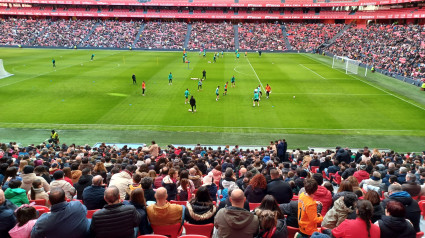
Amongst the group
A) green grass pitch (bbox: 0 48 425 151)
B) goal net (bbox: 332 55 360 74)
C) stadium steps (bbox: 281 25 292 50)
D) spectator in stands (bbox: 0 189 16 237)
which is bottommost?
green grass pitch (bbox: 0 48 425 151)

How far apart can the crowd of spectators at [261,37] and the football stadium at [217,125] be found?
0.56m

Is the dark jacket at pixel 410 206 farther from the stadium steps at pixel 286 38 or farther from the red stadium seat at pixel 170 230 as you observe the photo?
the stadium steps at pixel 286 38

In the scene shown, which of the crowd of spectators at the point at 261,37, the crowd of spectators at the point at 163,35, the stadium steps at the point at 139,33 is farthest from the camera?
the stadium steps at the point at 139,33

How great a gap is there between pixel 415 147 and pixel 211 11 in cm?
7923

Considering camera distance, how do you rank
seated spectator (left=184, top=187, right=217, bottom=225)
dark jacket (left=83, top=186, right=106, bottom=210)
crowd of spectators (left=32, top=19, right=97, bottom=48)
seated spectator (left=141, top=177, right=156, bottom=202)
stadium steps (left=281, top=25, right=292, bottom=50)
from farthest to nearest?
stadium steps (left=281, top=25, right=292, bottom=50)
crowd of spectators (left=32, top=19, right=97, bottom=48)
seated spectator (left=141, top=177, right=156, bottom=202)
dark jacket (left=83, top=186, right=106, bottom=210)
seated spectator (left=184, top=187, right=217, bottom=225)

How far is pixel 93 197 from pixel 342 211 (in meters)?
5.43

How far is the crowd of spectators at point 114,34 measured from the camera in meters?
74.1

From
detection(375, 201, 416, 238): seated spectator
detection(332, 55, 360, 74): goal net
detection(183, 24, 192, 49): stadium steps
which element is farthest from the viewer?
detection(183, 24, 192, 49): stadium steps

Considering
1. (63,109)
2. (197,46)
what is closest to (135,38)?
(197,46)

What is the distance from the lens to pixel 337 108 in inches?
1102

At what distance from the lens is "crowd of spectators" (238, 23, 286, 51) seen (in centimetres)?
7375

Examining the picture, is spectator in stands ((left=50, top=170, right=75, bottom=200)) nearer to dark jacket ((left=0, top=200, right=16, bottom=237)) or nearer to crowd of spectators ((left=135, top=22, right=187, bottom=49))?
dark jacket ((left=0, top=200, right=16, bottom=237))

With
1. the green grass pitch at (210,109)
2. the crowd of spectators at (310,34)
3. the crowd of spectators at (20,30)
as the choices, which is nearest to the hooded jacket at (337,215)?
the green grass pitch at (210,109)

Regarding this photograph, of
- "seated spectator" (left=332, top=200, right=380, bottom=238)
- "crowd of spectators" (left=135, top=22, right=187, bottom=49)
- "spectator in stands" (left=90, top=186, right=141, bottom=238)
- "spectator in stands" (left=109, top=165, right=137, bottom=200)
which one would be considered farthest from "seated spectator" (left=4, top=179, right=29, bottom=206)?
"crowd of spectators" (left=135, top=22, right=187, bottom=49)
